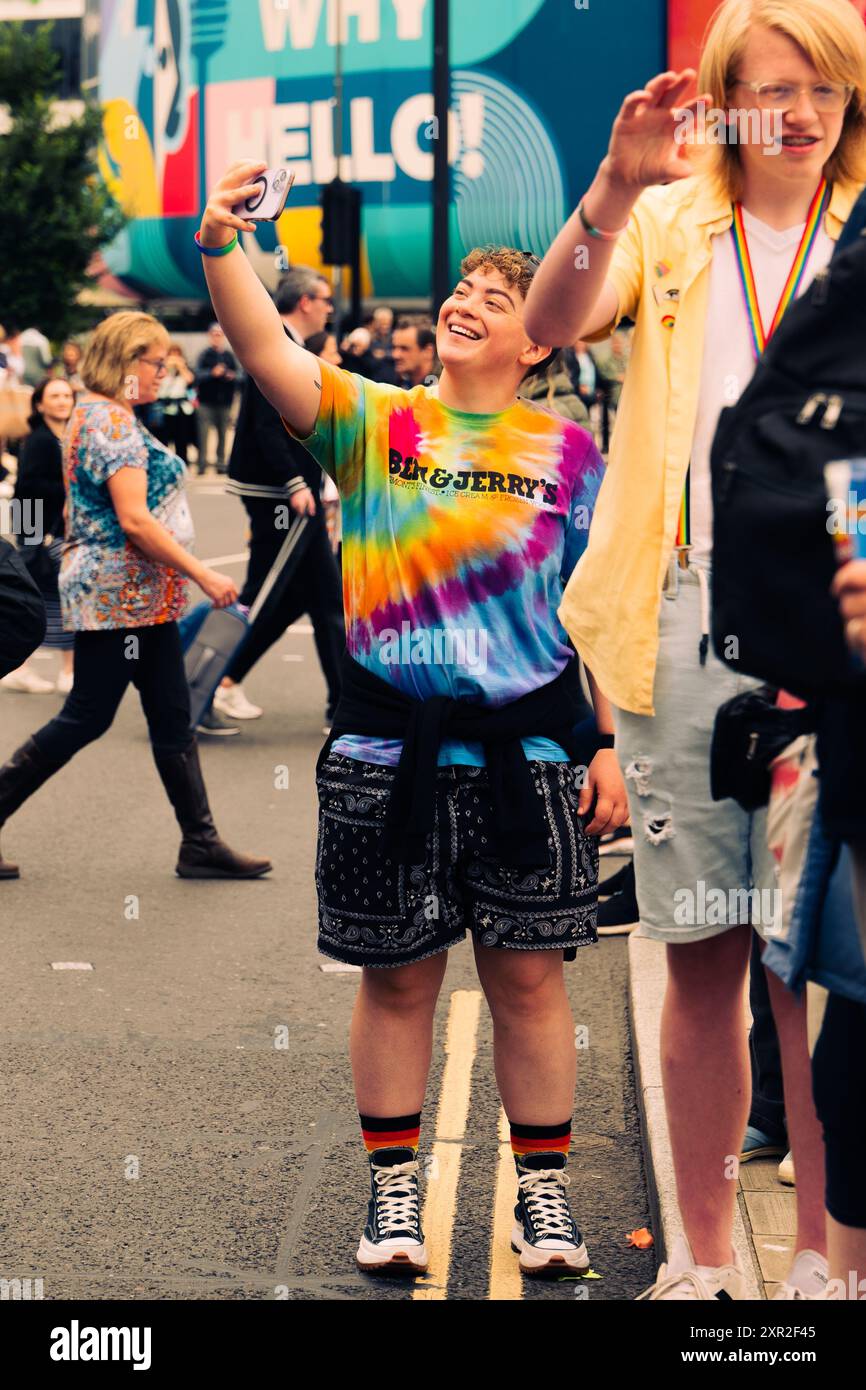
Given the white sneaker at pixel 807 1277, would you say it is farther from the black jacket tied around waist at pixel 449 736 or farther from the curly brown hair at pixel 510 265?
the curly brown hair at pixel 510 265

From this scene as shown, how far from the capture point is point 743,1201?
3.88 meters

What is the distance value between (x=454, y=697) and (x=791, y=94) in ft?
3.94

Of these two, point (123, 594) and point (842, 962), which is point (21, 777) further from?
point (842, 962)

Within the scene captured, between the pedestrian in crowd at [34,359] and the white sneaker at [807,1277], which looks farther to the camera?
the pedestrian in crowd at [34,359]

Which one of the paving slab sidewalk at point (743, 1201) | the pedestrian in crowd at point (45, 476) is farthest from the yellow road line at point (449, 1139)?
the pedestrian in crowd at point (45, 476)

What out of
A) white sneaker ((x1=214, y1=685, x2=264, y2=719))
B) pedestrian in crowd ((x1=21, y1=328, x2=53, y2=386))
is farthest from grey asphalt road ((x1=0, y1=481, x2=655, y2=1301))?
pedestrian in crowd ((x1=21, y1=328, x2=53, y2=386))

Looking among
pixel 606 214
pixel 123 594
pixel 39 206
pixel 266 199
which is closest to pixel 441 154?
pixel 123 594

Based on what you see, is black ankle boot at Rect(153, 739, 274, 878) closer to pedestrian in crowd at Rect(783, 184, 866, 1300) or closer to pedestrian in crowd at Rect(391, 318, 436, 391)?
pedestrian in crowd at Rect(391, 318, 436, 391)

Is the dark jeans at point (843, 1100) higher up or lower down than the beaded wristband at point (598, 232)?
lower down

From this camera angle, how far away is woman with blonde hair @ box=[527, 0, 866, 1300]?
2.96 metres

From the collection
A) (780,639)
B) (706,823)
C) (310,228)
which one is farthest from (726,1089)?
(310,228)

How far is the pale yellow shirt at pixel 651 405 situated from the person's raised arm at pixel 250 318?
Result: 614 mm

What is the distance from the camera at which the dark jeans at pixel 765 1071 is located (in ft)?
13.7

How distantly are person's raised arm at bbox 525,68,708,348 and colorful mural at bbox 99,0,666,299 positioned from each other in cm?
3371
